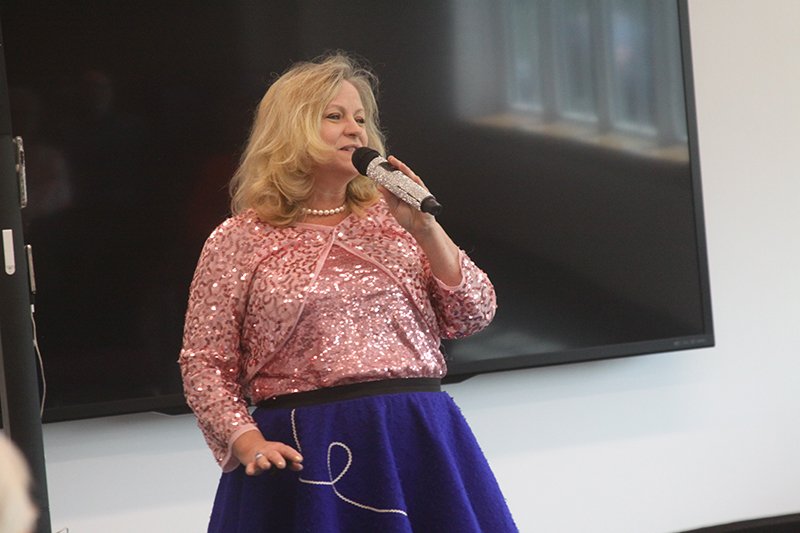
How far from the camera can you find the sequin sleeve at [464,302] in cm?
157

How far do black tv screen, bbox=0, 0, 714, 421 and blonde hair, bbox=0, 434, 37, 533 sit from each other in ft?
6.70

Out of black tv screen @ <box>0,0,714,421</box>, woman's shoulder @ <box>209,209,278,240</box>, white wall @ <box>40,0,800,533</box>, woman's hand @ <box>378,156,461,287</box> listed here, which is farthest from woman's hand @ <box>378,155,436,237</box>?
white wall @ <box>40,0,800,533</box>

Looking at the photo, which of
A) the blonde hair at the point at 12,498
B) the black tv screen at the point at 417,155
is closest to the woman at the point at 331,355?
the blonde hair at the point at 12,498

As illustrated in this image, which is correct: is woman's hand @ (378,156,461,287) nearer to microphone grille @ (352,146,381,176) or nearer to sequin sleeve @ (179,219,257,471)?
microphone grille @ (352,146,381,176)

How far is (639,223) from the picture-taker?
3.03 m

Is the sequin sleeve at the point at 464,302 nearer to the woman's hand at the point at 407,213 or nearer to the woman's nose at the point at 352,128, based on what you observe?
the woman's hand at the point at 407,213

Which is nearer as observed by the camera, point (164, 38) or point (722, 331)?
point (164, 38)

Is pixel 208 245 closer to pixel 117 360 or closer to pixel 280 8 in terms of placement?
pixel 117 360

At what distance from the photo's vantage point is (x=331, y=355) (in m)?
1.51

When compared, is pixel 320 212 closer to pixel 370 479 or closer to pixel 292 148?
pixel 292 148

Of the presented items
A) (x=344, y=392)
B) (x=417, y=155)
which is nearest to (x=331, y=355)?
(x=344, y=392)

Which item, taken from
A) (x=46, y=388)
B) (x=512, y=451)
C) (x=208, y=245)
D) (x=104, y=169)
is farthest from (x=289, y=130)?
(x=512, y=451)

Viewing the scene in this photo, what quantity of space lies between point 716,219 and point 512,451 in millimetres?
1101

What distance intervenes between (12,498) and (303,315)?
1.00m
